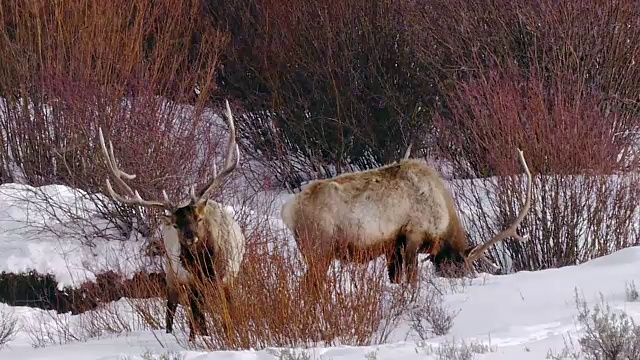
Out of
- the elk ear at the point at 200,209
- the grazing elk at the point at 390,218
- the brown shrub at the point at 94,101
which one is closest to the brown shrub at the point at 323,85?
the brown shrub at the point at 94,101

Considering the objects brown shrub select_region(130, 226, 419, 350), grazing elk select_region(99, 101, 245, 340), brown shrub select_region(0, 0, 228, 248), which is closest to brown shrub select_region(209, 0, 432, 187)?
brown shrub select_region(0, 0, 228, 248)

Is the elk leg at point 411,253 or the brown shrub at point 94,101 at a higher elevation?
the brown shrub at point 94,101

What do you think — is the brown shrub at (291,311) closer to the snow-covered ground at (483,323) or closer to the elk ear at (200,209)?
the snow-covered ground at (483,323)

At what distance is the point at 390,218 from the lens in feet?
27.1

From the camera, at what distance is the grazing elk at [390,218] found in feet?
26.1

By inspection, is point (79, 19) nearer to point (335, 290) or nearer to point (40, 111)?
point (40, 111)

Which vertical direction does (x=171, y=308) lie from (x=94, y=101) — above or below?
below

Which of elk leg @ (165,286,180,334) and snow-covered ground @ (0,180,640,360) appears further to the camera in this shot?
elk leg @ (165,286,180,334)

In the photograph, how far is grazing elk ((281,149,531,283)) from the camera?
26.1 feet

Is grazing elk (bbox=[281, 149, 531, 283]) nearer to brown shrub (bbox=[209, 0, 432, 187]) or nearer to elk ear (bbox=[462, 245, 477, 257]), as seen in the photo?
elk ear (bbox=[462, 245, 477, 257])

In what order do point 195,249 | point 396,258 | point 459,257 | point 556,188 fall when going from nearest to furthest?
point 195,249 → point 396,258 → point 459,257 → point 556,188

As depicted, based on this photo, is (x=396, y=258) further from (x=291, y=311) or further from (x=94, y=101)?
(x=94, y=101)

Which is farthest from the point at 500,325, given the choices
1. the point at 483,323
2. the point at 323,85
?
the point at 323,85

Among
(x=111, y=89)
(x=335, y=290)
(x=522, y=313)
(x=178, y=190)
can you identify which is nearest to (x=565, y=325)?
(x=522, y=313)
